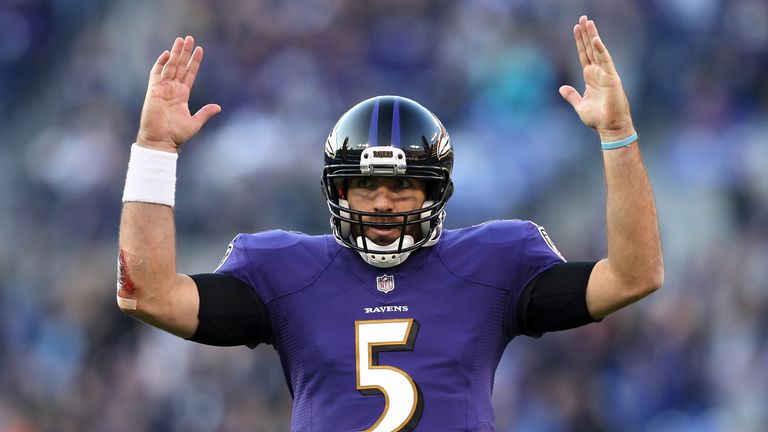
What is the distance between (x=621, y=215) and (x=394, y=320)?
67cm

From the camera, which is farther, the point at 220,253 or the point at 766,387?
the point at 220,253

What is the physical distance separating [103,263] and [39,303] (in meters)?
0.52

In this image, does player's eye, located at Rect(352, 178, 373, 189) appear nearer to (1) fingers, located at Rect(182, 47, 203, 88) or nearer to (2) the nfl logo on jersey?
(2) the nfl logo on jersey

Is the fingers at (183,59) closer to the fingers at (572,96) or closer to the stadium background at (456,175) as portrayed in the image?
the fingers at (572,96)

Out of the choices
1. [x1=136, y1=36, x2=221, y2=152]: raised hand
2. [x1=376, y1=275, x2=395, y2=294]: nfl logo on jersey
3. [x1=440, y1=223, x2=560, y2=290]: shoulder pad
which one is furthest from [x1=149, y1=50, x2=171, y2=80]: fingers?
[x1=440, y1=223, x2=560, y2=290]: shoulder pad

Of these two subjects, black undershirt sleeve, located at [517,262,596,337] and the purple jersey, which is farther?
black undershirt sleeve, located at [517,262,596,337]

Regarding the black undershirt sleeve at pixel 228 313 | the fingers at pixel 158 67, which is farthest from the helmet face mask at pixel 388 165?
the fingers at pixel 158 67

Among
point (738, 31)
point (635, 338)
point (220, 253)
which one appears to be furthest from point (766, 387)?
point (220, 253)

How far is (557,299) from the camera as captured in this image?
3533 mm

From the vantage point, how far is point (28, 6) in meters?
10.4

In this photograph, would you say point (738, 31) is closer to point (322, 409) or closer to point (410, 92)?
point (410, 92)

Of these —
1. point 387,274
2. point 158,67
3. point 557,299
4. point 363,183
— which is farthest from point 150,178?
point 557,299

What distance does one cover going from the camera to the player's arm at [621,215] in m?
3.41

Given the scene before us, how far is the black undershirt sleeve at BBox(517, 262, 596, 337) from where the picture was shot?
353 cm
